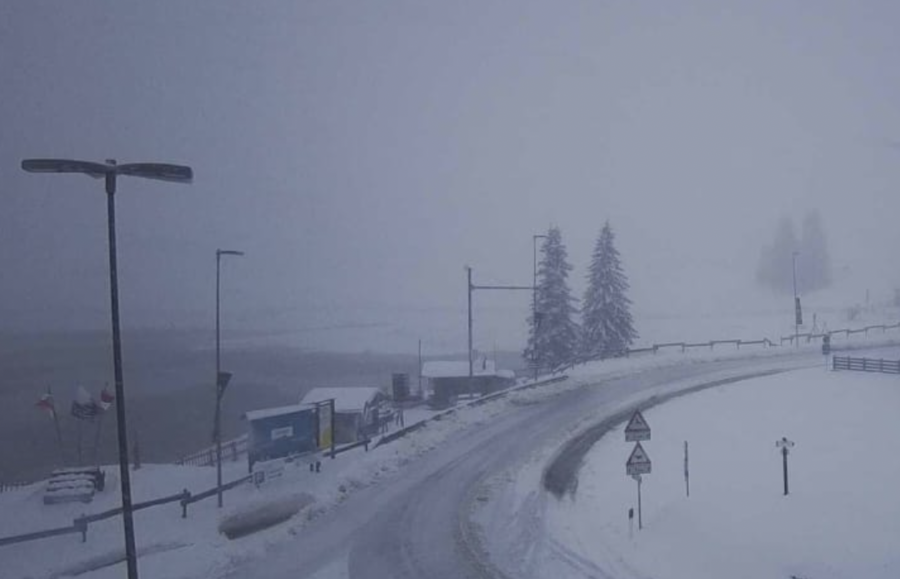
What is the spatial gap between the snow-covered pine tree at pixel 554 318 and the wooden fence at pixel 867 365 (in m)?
18.8

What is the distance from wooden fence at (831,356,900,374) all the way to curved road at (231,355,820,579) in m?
17.9

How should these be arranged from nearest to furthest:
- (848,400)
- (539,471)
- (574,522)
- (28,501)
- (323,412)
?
(574,522) → (539,471) → (323,412) → (28,501) → (848,400)

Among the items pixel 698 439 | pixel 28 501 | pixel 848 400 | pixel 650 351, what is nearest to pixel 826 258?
pixel 650 351

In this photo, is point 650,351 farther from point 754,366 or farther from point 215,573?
point 215,573

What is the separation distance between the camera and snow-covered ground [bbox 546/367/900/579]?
45.9ft

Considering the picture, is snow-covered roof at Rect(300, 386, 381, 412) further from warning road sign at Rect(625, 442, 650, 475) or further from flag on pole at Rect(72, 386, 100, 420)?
warning road sign at Rect(625, 442, 650, 475)

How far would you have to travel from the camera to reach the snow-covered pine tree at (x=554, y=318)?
167 feet

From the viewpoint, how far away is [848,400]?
29844mm

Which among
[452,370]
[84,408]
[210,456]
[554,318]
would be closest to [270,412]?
[84,408]

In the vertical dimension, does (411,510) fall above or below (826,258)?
below

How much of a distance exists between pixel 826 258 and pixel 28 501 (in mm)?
118921

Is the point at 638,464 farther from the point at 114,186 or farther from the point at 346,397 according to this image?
the point at 346,397

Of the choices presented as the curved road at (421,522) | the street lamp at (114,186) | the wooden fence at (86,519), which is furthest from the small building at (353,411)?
the street lamp at (114,186)

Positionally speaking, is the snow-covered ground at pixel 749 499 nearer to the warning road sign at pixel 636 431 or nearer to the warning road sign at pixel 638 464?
the warning road sign at pixel 638 464
